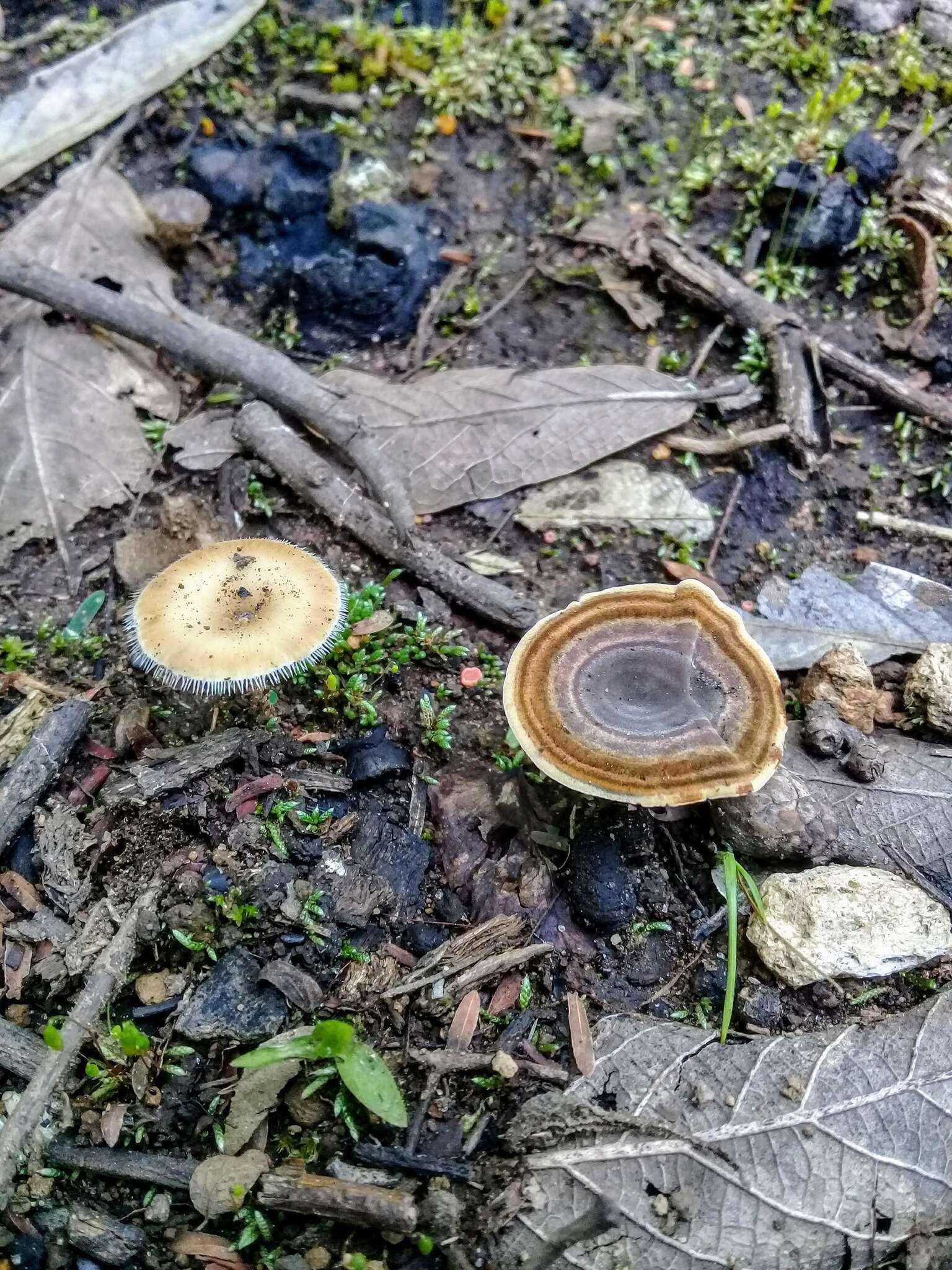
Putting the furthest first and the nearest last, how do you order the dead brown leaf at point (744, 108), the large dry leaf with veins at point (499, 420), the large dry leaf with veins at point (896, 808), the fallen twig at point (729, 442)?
the dead brown leaf at point (744, 108), the fallen twig at point (729, 442), the large dry leaf with veins at point (499, 420), the large dry leaf with veins at point (896, 808)

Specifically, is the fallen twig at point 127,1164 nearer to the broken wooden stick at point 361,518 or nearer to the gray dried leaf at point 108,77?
the broken wooden stick at point 361,518

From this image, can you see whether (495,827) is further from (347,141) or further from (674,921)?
(347,141)

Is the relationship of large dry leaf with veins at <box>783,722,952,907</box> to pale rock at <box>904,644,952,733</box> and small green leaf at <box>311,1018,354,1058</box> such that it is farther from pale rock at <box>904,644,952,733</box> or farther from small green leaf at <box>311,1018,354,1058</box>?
small green leaf at <box>311,1018,354,1058</box>

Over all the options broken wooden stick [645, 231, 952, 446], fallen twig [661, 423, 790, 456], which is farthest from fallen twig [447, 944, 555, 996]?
broken wooden stick [645, 231, 952, 446]

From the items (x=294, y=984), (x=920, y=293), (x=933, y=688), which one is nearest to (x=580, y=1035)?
(x=294, y=984)

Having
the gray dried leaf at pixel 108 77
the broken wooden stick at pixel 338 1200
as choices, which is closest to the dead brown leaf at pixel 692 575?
the broken wooden stick at pixel 338 1200
